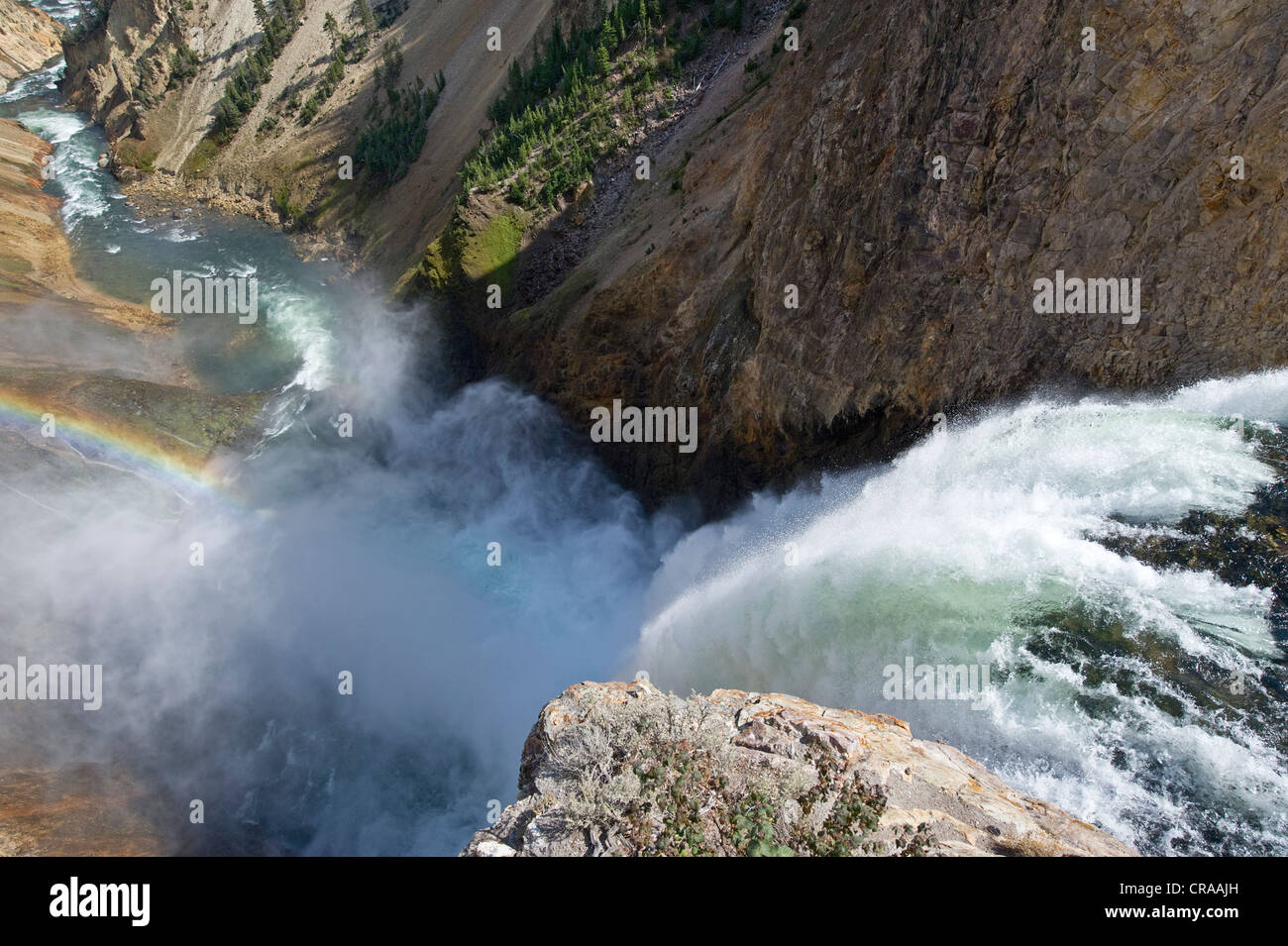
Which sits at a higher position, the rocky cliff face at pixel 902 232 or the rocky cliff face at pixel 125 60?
the rocky cliff face at pixel 125 60

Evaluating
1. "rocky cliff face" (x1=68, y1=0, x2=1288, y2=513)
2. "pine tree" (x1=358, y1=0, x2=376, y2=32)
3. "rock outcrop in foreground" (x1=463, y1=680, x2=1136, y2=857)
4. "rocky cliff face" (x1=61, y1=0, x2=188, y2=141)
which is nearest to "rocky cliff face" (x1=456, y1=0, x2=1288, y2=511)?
"rocky cliff face" (x1=68, y1=0, x2=1288, y2=513)

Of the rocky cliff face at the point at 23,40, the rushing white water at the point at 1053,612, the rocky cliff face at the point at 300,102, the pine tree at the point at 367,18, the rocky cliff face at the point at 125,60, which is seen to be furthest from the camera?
the rocky cliff face at the point at 23,40

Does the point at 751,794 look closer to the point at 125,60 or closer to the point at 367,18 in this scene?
the point at 367,18

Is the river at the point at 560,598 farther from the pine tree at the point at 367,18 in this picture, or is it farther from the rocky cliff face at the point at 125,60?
the rocky cliff face at the point at 125,60

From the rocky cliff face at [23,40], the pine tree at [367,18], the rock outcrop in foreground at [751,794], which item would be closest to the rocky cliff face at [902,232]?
the rock outcrop in foreground at [751,794]

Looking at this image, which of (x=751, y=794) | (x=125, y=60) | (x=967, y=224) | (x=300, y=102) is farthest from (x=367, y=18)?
(x=751, y=794)

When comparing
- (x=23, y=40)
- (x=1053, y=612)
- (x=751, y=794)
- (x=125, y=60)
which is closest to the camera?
(x=751, y=794)
